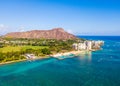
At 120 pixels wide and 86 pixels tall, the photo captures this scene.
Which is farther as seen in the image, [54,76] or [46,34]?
[46,34]

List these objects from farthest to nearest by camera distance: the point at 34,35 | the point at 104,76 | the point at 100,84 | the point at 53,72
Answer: the point at 34,35
the point at 53,72
the point at 104,76
the point at 100,84

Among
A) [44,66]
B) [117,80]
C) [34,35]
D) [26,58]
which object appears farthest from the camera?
[34,35]

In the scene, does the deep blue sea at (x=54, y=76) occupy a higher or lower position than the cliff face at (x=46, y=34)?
lower

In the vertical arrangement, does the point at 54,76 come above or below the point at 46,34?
below

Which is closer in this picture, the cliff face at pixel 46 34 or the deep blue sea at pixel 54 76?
the deep blue sea at pixel 54 76

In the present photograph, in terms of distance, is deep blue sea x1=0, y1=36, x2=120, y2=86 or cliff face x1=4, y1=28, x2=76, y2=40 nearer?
deep blue sea x1=0, y1=36, x2=120, y2=86

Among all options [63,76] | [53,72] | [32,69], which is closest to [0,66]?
[32,69]

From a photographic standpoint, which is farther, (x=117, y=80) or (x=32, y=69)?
(x=32, y=69)

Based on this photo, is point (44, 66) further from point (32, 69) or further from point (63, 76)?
point (63, 76)

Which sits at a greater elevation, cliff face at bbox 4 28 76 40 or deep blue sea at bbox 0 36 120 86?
cliff face at bbox 4 28 76 40
